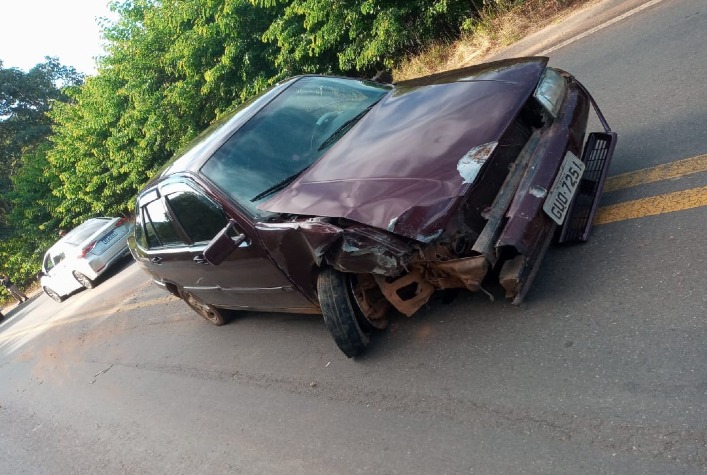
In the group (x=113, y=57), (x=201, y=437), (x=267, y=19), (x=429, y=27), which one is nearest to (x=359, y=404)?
(x=201, y=437)

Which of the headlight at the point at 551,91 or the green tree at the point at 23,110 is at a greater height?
the green tree at the point at 23,110

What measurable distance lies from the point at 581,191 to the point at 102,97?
1701 cm

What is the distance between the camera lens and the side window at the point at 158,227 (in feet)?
16.0

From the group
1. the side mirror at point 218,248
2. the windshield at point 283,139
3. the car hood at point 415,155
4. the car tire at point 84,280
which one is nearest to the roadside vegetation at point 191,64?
the car tire at point 84,280

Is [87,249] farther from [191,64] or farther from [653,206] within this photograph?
[653,206]

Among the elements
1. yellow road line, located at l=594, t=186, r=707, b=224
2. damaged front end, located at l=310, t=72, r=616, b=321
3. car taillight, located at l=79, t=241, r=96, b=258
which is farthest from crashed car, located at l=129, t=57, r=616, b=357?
car taillight, located at l=79, t=241, r=96, b=258

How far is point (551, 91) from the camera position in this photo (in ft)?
12.1

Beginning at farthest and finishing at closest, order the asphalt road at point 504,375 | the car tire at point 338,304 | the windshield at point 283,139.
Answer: the windshield at point 283,139, the car tire at point 338,304, the asphalt road at point 504,375

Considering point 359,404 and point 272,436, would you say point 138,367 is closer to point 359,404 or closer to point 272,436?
point 272,436

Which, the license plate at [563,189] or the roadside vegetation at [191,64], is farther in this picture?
the roadside vegetation at [191,64]

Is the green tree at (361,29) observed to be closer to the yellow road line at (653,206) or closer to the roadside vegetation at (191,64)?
the roadside vegetation at (191,64)

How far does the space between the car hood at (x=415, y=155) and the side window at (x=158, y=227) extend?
154 cm

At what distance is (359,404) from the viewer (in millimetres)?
3531

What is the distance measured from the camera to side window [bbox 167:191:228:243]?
13.6 feet
